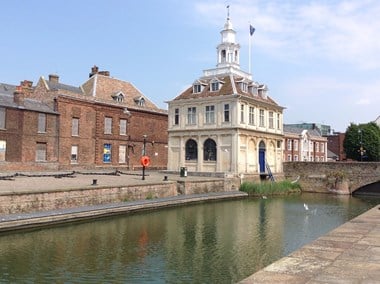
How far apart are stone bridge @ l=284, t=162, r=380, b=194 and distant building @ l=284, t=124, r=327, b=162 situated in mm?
17601

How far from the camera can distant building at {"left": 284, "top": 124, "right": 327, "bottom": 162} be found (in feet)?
209

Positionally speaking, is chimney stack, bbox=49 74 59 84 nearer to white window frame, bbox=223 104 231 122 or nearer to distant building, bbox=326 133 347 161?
white window frame, bbox=223 104 231 122

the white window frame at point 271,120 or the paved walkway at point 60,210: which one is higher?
the white window frame at point 271,120

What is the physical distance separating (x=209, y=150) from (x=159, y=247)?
26.1m

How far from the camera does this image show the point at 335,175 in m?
43.1

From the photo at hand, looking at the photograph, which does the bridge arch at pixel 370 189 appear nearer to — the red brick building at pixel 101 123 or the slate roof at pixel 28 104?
the red brick building at pixel 101 123

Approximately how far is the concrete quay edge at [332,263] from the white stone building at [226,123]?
2797 cm

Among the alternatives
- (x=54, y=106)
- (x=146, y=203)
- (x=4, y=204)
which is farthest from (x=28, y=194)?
(x=54, y=106)

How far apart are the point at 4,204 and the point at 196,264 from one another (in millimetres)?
10108

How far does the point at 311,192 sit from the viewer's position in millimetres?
43875

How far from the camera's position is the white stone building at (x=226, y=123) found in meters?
39.5

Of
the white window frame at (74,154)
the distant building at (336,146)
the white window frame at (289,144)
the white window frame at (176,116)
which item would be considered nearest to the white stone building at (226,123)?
the white window frame at (176,116)

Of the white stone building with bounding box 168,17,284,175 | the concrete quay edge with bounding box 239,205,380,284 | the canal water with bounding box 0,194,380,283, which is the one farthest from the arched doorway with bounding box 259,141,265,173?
the concrete quay edge with bounding box 239,205,380,284

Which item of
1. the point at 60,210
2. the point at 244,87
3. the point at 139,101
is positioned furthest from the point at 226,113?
the point at 60,210
